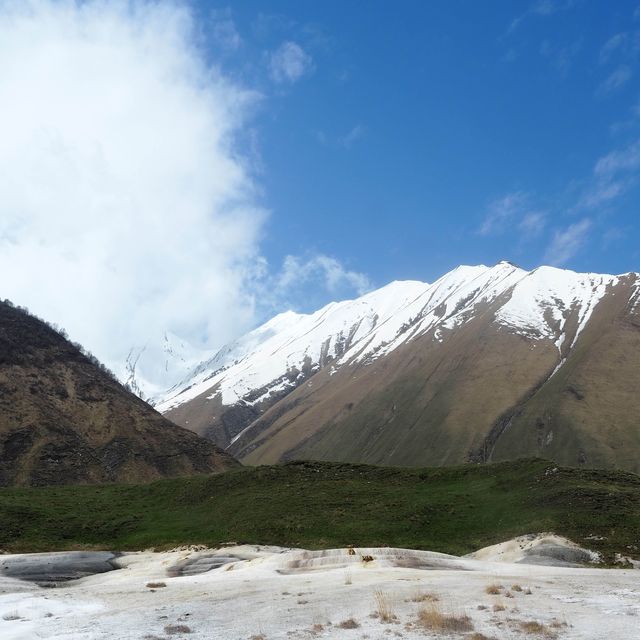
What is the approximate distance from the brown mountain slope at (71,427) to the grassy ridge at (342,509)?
4402 cm

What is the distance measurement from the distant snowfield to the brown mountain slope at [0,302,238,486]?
86271 mm

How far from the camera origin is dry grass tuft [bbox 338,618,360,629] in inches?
705

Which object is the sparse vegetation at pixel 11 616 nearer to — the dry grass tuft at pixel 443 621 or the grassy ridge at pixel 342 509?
the dry grass tuft at pixel 443 621

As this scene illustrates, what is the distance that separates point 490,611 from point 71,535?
48.9 m

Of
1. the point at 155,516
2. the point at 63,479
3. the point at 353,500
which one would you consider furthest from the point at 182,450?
the point at 353,500

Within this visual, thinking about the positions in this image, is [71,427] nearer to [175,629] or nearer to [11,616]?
[11,616]

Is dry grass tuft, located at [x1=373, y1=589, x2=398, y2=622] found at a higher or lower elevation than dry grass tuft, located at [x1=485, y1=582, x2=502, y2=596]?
lower

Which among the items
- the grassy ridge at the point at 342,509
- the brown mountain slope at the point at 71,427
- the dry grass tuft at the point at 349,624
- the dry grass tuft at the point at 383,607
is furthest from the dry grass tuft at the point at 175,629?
the brown mountain slope at the point at 71,427

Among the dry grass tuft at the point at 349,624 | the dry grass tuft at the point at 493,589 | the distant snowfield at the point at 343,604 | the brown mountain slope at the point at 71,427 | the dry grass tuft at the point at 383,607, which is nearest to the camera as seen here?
the distant snowfield at the point at 343,604

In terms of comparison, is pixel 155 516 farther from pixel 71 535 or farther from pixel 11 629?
pixel 11 629

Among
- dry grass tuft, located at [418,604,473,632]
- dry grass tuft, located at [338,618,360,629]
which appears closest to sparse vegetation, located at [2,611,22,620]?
dry grass tuft, located at [338,618,360,629]

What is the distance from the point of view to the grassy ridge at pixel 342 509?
1957 inches

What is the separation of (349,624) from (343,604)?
10.9 ft

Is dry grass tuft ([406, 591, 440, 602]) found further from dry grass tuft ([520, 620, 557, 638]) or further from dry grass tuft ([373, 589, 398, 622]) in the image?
dry grass tuft ([520, 620, 557, 638])
